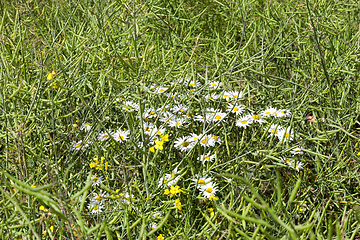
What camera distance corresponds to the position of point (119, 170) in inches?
59.0

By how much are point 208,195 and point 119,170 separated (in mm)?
435

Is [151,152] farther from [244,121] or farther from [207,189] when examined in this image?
[244,121]

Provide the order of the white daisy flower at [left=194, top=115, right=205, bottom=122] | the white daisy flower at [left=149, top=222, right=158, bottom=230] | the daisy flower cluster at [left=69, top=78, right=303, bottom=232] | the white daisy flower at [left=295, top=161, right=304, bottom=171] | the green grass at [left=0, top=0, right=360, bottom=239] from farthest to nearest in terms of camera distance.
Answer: the white daisy flower at [left=194, top=115, right=205, bottom=122] < the white daisy flower at [left=295, top=161, right=304, bottom=171] < the daisy flower cluster at [left=69, top=78, right=303, bottom=232] < the white daisy flower at [left=149, top=222, right=158, bottom=230] < the green grass at [left=0, top=0, right=360, bottom=239]

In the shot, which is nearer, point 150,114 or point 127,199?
point 127,199

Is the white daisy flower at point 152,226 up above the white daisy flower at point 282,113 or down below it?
below

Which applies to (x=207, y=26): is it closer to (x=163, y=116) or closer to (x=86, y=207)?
(x=163, y=116)

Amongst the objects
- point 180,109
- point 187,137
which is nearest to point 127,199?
point 187,137

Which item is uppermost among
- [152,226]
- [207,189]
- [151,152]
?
[151,152]

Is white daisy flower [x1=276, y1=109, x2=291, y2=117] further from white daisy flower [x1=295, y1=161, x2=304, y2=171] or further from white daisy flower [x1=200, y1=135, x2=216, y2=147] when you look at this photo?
white daisy flower [x1=200, y1=135, x2=216, y2=147]

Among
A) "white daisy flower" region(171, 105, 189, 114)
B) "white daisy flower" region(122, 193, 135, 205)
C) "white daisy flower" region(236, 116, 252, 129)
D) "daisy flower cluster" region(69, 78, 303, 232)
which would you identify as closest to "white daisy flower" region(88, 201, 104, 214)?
"daisy flower cluster" region(69, 78, 303, 232)

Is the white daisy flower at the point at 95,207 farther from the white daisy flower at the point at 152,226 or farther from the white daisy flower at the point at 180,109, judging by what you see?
the white daisy flower at the point at 180,109

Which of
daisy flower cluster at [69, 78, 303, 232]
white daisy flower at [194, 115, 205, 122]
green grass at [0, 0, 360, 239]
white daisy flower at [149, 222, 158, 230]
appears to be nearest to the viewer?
green grass at [0, 0, 360, 239]

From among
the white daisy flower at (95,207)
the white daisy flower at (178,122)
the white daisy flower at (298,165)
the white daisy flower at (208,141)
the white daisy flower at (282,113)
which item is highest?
the white daisy flower at (282,113)

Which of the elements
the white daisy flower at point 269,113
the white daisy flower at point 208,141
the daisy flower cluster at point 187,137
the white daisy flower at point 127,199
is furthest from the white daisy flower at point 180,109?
the white daisy flower at point 127,199
